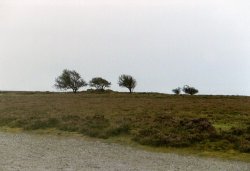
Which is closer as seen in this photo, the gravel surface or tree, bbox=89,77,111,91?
the gravel surface

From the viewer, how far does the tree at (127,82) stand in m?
116

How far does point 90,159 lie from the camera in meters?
20.2

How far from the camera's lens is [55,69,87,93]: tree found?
119 metres

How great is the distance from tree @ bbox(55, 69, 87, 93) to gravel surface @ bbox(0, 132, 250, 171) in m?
91.6

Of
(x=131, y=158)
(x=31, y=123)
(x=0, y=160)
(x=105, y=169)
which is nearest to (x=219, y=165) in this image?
(x=131, y=158)

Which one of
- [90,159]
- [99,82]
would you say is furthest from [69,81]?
[90,159]

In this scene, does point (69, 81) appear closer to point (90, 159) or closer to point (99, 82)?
point (99, 82)

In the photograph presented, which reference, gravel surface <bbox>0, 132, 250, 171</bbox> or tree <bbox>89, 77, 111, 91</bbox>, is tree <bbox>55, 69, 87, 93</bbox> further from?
gravel surface <bbox>0, 132, 250, 171</bbox>

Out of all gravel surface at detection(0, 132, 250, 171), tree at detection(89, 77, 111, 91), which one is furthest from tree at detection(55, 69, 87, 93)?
gravel surface at detection(0, 132, 250, 171)

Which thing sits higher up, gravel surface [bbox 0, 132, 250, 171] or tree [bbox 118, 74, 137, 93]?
tree [bbox 118, 74, 137, 93]

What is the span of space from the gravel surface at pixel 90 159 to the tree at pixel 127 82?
290 feet

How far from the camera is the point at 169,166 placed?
18688mm

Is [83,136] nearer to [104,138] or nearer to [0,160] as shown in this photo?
[104,138]

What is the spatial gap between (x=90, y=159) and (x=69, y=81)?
99825 mm
